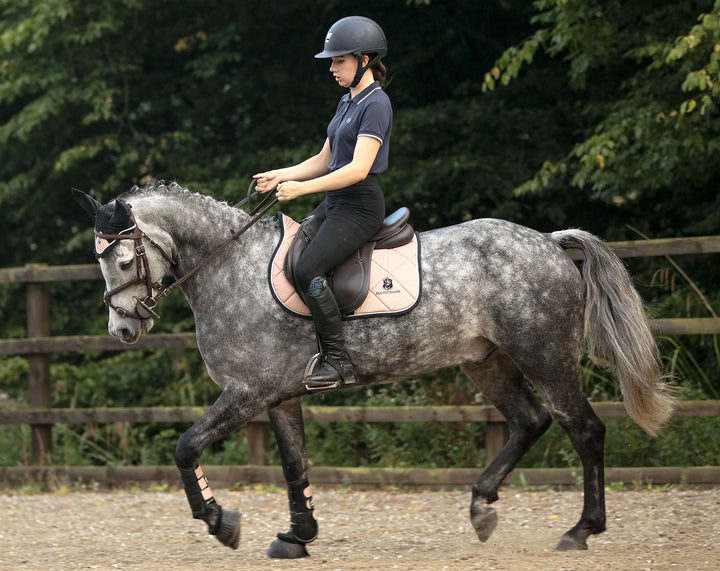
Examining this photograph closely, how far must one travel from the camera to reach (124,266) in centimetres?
523

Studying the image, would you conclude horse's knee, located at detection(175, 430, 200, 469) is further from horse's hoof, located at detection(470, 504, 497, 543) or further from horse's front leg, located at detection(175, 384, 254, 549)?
horse's hoof, located at detection(470, 504, 497, 543)

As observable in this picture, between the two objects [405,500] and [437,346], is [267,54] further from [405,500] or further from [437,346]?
[437,346]

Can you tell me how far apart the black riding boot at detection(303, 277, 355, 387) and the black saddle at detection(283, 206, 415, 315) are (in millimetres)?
110

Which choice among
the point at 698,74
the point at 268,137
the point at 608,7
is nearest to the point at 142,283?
the point at 698,74

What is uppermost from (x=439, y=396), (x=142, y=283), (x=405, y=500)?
(x=142, y=283)

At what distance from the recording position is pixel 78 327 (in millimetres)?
12648

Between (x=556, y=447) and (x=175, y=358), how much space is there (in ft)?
14.7

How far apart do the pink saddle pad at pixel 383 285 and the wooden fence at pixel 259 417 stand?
7.36 ft

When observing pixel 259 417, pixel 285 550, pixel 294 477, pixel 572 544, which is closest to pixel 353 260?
pixel 294 477

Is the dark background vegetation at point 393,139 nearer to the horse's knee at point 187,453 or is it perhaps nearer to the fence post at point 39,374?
the fence post at point 39,374

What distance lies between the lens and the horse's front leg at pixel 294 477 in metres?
5.66

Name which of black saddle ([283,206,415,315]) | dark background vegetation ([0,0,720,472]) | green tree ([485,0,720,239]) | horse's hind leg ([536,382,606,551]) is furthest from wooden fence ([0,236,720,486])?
black saddle ([283,206,415,315])

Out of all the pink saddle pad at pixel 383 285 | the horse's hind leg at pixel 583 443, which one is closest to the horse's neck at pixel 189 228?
the pink saddle pad at pixel 383 285

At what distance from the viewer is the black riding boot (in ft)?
16.9
